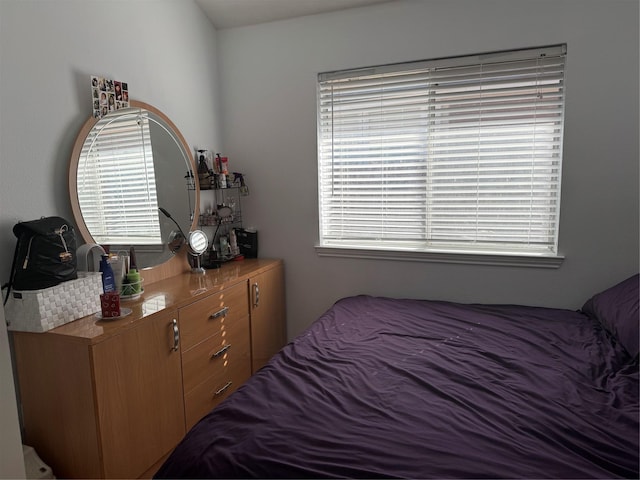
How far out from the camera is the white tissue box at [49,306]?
143cm

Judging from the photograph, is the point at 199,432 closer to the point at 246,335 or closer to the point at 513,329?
the point at 246,335

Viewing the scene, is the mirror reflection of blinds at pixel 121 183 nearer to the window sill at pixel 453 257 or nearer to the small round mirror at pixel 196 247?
the small round mirror at pixel 196 247

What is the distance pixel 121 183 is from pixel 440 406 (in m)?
1.82

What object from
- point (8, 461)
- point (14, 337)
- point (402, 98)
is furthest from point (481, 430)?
point (402, 98)

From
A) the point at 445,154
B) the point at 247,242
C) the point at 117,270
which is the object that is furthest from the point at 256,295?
the point at 445,154

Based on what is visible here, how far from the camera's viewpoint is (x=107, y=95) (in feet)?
6.35

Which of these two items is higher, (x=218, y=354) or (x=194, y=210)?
(x=194, y=210)

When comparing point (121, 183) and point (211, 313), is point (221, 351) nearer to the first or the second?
point (211, 313)

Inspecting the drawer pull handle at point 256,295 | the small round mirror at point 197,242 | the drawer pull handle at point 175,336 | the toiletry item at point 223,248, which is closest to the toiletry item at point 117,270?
the drawer pull handle at point 175,336

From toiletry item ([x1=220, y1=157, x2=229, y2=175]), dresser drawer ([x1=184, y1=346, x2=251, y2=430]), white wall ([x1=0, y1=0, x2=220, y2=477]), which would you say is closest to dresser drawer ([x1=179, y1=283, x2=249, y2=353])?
dresser drawer ([x1=184, y1=346, x2=251, y2=430])

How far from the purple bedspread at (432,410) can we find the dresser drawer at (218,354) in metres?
0.52

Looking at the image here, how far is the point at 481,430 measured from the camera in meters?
1.17

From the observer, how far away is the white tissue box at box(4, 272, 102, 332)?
1428 mm

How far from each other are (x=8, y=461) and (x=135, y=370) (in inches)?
24.8
